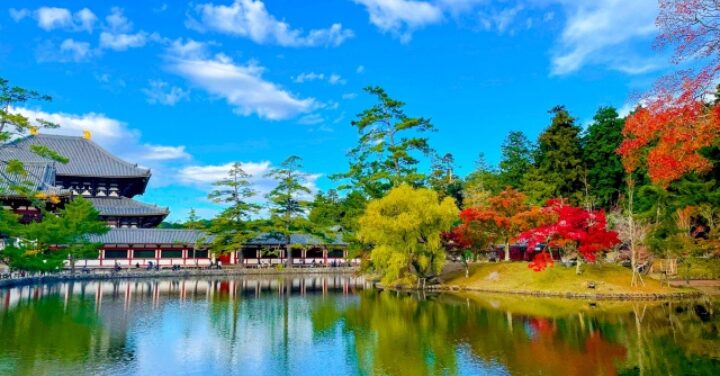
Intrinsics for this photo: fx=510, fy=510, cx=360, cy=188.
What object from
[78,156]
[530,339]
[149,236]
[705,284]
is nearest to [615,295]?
[705,284]

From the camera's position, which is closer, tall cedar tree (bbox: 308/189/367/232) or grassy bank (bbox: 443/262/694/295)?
grassy bank (bbox: 443/262/694/295)

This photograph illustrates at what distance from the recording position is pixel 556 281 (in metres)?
29.3

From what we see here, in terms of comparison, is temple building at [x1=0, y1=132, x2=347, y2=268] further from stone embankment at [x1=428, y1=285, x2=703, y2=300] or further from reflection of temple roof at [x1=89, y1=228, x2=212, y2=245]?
stone embankment at [x1=428, y1=285, x2=703, y2=300]

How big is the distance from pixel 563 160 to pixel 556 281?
19.5 m

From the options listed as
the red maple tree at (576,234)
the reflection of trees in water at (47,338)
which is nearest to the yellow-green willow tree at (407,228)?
the red maple tree at (576,234)

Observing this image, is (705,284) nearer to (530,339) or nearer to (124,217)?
(530,339)

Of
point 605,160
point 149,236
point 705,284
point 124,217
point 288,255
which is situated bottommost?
point 705,284

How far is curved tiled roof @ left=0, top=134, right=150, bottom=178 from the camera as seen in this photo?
1876 inches

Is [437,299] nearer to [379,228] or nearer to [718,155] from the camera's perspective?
[379,228]

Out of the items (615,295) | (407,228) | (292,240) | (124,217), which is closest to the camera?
(615,295)

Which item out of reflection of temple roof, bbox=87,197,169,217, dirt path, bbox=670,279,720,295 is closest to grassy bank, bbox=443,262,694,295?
dirt path, bbox=670,279,720,295

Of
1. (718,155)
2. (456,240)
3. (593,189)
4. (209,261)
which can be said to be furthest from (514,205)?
(209,261)

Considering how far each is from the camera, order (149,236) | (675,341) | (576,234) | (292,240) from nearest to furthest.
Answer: (675,341) → (576,234) → (149,236) → (292,240)

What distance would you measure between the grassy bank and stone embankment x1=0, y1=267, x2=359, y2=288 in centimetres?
1126
